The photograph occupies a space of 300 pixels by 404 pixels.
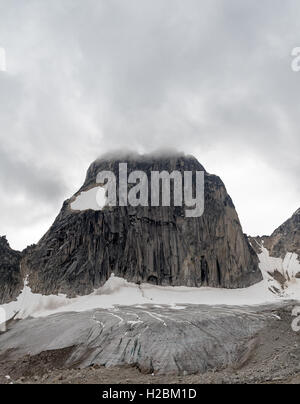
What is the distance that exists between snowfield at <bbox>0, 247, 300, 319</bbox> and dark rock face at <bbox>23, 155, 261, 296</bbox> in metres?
1.89

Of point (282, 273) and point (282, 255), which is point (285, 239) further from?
point (282, 273)

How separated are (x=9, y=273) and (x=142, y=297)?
26.9 meters

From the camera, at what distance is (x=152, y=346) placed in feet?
103

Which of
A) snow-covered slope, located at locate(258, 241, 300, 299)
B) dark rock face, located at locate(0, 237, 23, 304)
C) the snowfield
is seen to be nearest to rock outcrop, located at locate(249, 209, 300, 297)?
snow-covered slope, located at locate(258, 241, 300, 299)

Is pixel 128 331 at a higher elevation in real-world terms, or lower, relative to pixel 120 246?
lower

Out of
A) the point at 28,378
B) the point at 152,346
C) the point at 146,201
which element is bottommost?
the point at 28,378

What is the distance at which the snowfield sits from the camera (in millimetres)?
60312

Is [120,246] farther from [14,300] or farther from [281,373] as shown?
[281,373]

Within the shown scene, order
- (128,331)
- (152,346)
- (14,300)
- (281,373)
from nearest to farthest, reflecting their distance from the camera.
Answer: (281,373) < (152,346) < (128,331) < (14,300)

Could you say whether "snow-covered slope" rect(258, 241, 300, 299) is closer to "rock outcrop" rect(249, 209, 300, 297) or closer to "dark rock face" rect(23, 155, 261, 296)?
"rock outcrop" rect(249, 209, 300, 297)

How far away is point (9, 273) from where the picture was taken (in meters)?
72.2

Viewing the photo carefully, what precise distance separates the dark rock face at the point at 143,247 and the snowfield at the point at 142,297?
1.89 metres

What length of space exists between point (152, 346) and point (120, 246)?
47646 millimetres

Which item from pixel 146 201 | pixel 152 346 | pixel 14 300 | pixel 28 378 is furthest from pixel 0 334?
pixel 146 201
